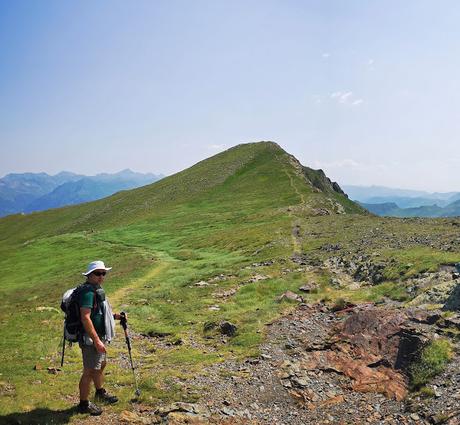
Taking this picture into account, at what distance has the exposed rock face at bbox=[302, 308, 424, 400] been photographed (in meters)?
14.6

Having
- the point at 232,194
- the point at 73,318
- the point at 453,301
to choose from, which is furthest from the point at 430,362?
the point at 232,194

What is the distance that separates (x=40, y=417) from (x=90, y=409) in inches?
54.2

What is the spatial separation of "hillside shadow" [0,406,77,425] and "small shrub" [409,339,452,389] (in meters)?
11.0

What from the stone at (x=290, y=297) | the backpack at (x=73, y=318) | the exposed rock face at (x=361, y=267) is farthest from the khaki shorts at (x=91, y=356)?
the exposed rock face at (x=361, y=267)

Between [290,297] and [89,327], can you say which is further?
[290,297]

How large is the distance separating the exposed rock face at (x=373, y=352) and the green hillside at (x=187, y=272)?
3.49m

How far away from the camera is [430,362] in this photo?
14.6 metres

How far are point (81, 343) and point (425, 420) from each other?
1017 centimetres

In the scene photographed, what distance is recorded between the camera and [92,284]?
39.6ft

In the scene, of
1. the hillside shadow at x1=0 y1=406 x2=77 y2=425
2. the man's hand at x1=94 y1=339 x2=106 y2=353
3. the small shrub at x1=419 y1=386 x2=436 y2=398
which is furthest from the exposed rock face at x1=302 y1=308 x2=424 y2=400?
the hillside shadow at x1=0 y1=406 x2=77 y2=425

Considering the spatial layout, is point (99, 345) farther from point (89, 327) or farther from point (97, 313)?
point (97, 313)

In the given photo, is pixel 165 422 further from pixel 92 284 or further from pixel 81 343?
pixel 92 284

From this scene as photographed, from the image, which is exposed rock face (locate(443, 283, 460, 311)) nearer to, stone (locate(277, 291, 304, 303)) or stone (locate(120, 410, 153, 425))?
stone (locate(277, 291, 304, 303))

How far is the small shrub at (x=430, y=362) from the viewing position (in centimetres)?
1405
